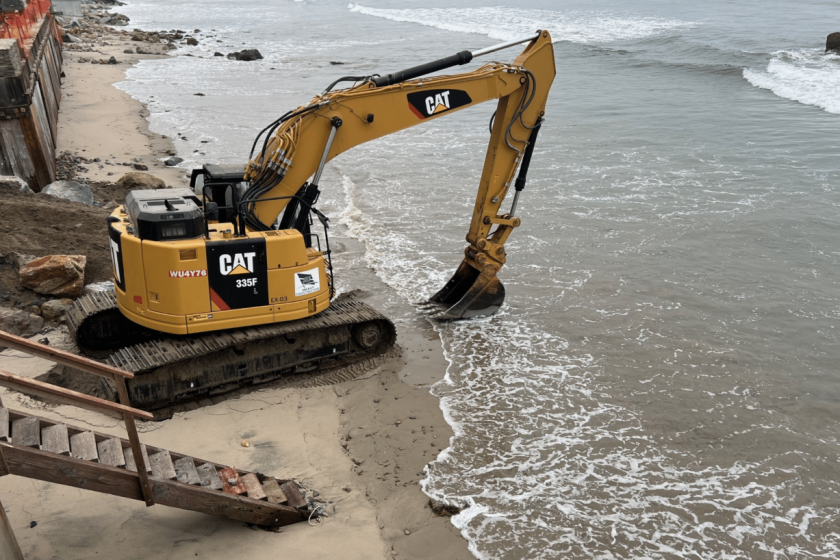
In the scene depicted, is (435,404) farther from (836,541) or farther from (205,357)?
(836,541)

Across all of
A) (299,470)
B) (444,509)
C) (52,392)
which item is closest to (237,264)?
(299,470)

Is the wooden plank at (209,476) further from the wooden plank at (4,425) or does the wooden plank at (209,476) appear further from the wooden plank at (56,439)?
the wooden plank at (4,425)

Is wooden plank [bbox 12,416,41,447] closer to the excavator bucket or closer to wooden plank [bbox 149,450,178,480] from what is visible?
wooden plank [bbox 149,450,178,480]

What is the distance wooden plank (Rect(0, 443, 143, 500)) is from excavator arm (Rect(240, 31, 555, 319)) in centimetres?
361

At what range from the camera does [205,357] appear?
8.35 meters

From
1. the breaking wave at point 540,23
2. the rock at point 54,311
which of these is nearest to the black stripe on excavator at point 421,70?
the rock at point 54,311

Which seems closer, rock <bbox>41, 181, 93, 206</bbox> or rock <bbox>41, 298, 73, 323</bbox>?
rock <bbox>41, 298, 73, 323</bbox>

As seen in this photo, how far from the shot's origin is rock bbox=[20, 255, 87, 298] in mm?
9812

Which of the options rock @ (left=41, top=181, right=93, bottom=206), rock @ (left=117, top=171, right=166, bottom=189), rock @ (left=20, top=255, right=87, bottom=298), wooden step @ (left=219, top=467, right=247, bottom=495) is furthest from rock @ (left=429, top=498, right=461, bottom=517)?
rock @ (left=117, top=171, right=166, bottom=189)

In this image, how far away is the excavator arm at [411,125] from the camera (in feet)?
28.5

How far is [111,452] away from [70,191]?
30.0 feet

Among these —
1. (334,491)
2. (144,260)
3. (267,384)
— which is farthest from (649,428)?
(144,260)

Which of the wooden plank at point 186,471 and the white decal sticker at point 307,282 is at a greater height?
the white decal sticker at point 307,282

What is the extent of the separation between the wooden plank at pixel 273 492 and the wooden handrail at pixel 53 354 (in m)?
1.71
